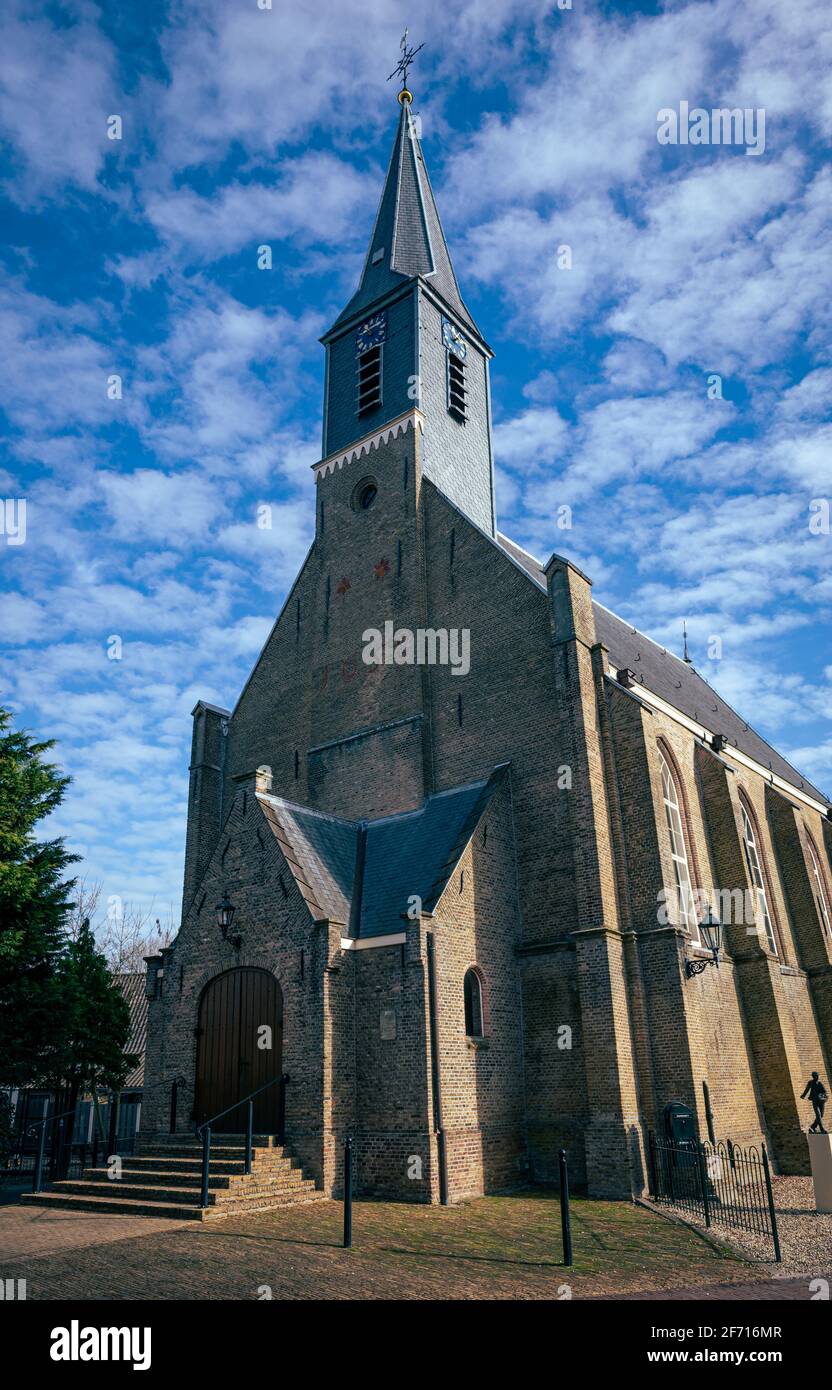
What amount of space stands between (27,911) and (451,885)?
9.11 meters

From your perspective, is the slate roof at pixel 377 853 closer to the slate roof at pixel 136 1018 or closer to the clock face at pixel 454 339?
the clock face at pixel 454 339

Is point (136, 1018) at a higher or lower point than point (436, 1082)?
higher

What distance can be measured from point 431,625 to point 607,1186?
40.8 ft

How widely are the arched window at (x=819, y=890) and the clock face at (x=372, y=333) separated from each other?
19778 mm

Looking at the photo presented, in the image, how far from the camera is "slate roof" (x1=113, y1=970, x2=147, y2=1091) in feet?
106

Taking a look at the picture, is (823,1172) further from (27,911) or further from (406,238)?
(406,238)

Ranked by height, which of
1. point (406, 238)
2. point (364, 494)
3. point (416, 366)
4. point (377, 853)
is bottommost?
point (377, 853)

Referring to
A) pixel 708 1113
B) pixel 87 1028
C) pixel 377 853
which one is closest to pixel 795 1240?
pixel 708 1113

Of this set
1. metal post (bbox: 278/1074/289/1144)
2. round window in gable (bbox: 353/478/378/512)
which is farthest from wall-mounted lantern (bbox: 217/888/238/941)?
round window in gable (bbox: 353/478/378/512)

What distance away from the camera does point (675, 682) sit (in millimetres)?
30391

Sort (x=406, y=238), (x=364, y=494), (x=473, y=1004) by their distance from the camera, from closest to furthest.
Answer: (x=473, y=1004)
(x=364, y=494)
(x=406, y=238)

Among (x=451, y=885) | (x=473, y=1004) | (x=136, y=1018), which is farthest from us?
(x=136, y=1018)

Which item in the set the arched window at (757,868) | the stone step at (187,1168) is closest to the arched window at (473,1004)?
the stone step at (187,1168)

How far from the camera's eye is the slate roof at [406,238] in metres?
27.3
